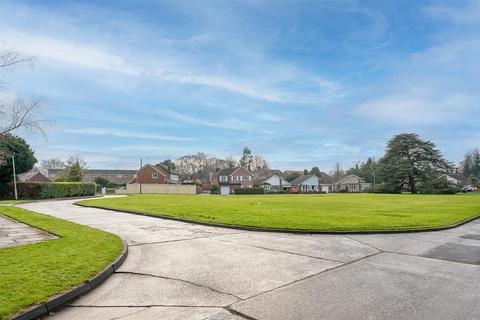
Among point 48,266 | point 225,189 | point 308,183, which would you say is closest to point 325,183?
point 308,183

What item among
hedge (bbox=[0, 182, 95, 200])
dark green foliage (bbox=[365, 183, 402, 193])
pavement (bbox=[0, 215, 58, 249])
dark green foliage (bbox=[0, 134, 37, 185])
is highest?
dark green foliage (bbox=[0, 134, 37, 185])

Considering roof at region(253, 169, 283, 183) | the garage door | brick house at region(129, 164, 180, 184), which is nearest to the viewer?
brick house at region(129, 164, 180, 184)

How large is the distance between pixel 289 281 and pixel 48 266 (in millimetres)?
4491

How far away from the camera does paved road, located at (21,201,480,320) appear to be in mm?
4926

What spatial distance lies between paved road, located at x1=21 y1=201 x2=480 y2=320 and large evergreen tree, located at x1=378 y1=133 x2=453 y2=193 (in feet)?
185

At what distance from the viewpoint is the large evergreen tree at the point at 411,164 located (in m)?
62.0

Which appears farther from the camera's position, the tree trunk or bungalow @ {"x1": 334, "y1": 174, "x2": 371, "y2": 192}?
bungalow @ {"x1": 334, "y1": 174, "x2": 371, "y2": 192}

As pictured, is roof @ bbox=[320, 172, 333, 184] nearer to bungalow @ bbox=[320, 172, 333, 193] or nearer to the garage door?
bungalow @ bbox=[320, 172, 333, 193]

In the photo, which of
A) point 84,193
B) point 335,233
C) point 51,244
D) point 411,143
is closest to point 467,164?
point 411,143

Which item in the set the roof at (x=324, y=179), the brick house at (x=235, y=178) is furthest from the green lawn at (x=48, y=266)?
the roof at (x=324, y=179)

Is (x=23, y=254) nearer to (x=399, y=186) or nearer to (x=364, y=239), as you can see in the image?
(x=364, y=239)

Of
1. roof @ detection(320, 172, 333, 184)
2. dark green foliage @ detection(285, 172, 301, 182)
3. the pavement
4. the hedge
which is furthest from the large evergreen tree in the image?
the pavement

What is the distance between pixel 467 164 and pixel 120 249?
136m

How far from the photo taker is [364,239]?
36.5 feet
